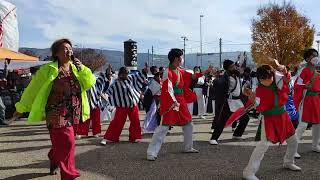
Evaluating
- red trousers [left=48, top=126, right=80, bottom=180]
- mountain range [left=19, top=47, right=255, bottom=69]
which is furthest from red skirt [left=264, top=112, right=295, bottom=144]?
mountain range [left=19, top=47, right=255, bottom=69]

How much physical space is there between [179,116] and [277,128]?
2.00m

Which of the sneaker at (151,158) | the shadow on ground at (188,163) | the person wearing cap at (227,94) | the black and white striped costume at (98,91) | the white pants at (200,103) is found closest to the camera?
the shadow on ground at (188,163)

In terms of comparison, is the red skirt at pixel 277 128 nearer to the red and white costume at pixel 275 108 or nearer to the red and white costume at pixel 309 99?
the red and white costume at pixel 275 108

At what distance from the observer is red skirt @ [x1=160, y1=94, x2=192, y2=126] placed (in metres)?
7.39

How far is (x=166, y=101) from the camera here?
24.2ft

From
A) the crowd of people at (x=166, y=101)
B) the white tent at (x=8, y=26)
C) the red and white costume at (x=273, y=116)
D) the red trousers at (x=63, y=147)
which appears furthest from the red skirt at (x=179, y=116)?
the white tent at (x=8, y=26)

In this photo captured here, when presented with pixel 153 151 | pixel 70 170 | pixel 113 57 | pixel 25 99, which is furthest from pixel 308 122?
pixel 113 57

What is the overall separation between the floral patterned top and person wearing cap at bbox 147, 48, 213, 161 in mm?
2100

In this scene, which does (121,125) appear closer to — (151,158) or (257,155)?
(151,158)

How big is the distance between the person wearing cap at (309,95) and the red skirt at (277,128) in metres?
1.64

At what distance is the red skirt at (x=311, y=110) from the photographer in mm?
7410

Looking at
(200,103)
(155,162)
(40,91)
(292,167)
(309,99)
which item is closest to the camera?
(40,91)

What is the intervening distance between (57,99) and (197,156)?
2.95 meters

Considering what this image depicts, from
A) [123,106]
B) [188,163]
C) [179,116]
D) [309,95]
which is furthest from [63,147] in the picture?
[309,95]
